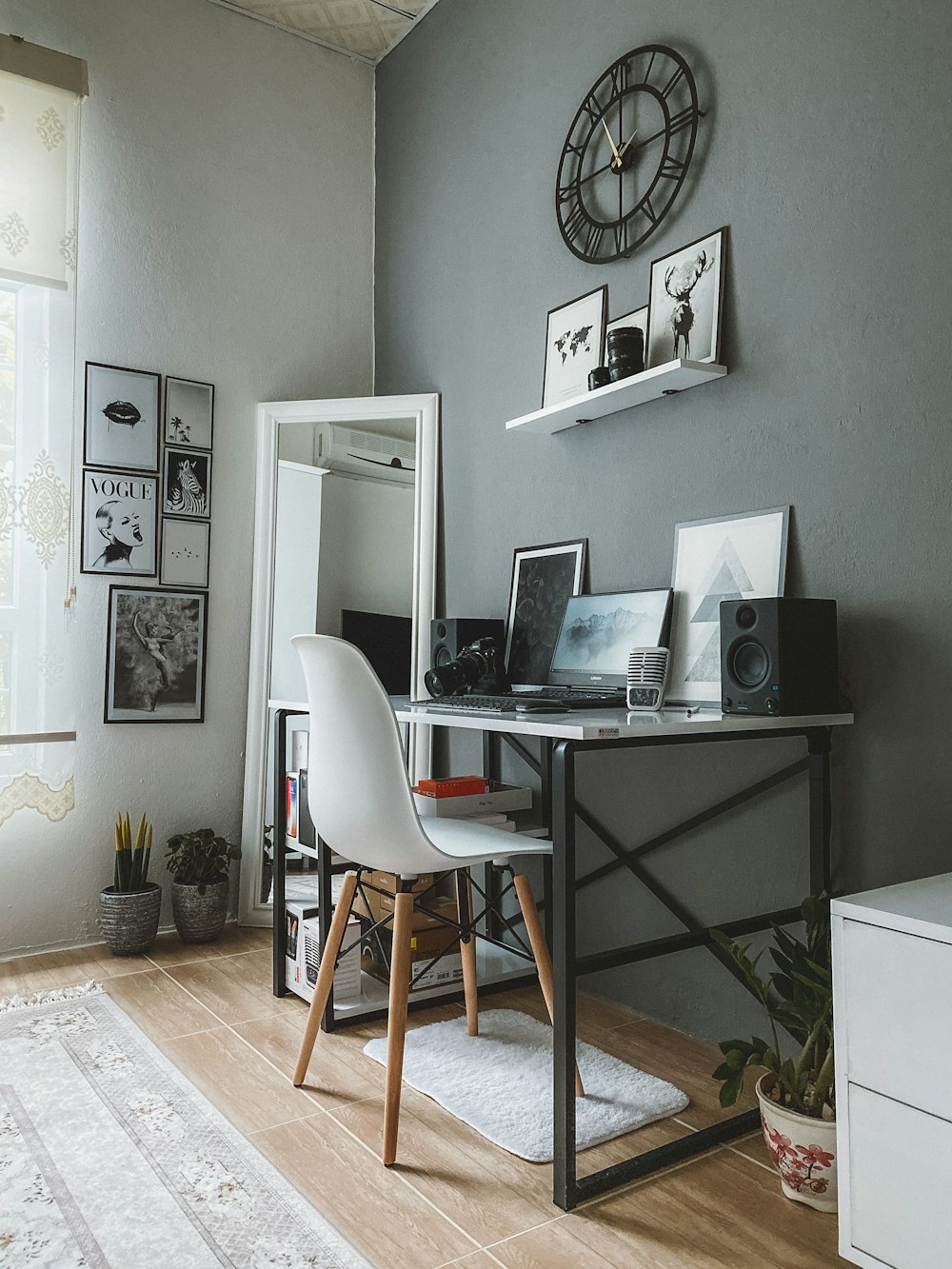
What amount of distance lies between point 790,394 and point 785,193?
0.46 metres

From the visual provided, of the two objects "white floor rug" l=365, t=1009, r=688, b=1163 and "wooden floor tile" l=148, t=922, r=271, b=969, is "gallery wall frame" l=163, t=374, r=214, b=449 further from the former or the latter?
"white floor rug" l=365, t=1009, r=688, b=1163

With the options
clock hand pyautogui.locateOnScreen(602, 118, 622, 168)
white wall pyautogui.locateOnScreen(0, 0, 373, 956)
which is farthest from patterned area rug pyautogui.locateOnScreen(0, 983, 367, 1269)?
clock hand pyautogui.locateOnScreen(602, 118, 622, 168)

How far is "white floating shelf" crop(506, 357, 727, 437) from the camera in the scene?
2201mm

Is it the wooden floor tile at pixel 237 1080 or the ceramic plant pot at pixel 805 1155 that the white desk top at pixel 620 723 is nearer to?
the ceramic plant pot at pixel 805 1155

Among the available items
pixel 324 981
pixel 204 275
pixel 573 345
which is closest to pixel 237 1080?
pixel 324 981

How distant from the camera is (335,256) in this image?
3639 millimetres

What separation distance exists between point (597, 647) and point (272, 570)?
1342mm

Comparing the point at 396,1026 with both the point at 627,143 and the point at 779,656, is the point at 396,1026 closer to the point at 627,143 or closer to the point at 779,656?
the point at 779,656

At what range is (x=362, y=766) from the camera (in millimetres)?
1853

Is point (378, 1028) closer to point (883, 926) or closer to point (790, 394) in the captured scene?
point (883, 926)

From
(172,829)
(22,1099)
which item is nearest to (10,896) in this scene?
(172,829)

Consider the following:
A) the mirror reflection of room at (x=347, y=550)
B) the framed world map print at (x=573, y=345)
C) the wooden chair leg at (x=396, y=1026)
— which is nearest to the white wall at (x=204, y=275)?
the mirror reflection of room at (x=347, y=550)

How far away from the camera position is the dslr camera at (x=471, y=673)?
2.60m

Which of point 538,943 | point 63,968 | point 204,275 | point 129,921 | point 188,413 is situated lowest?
point 63,968
